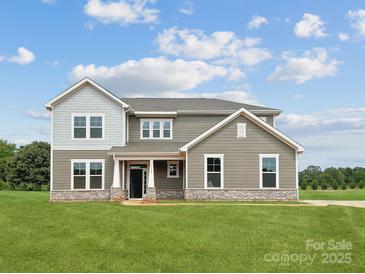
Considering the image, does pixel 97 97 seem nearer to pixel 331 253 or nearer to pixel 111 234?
pixel 111 234

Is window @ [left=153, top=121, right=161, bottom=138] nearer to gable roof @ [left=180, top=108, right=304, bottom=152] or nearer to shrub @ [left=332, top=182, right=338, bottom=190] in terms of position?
gable roof @ [left=180, top=108, right=304, bottom=152]

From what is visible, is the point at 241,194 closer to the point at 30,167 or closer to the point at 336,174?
the point at 336,174

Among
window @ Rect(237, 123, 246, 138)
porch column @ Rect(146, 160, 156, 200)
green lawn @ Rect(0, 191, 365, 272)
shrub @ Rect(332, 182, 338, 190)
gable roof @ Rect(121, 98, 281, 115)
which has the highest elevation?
gable roof @ Rect(121, 98, 281, 115)

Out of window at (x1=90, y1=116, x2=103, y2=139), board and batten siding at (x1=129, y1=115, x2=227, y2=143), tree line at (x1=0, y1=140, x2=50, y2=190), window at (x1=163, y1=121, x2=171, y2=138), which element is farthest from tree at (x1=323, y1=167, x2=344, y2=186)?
tree line at (x1=0, y1=140, x2=50, y2=190)

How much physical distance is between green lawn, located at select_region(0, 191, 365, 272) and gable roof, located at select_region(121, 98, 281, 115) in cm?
945

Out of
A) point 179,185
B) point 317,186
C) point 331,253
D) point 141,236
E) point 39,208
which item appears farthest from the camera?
point 317,186

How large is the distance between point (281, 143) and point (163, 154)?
7105 millimetres

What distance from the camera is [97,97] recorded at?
28.6 m

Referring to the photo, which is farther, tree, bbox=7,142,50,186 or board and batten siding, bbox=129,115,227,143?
tree, bbox=7,142,50,186

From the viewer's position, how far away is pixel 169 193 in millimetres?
29531

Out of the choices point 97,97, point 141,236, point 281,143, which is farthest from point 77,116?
point 141,236

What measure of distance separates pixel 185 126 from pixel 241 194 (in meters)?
6.43

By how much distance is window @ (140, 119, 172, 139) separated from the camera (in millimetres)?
30516

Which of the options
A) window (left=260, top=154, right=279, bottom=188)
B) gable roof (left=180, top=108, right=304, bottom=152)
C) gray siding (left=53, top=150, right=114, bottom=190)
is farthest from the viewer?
gray siding (left=53, top=150, right=114, bottom=190)
